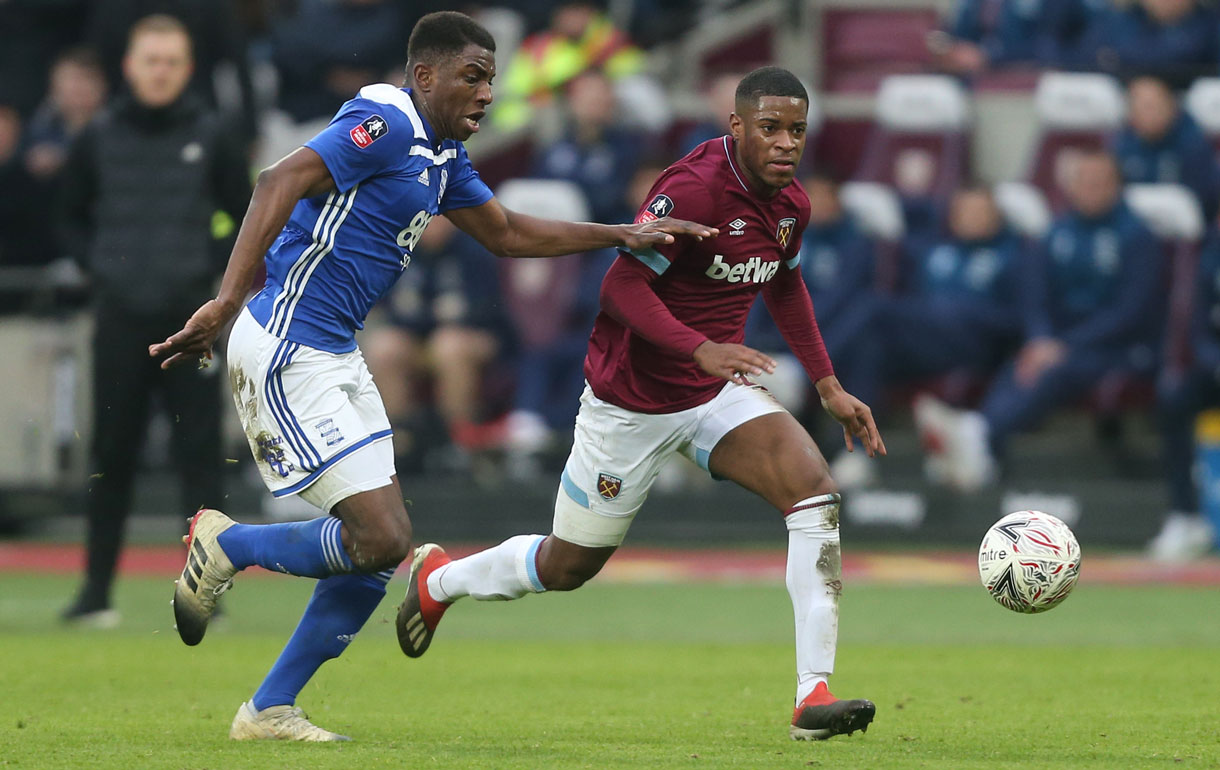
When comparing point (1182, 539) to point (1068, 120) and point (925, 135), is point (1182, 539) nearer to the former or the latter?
point (1068, 120)

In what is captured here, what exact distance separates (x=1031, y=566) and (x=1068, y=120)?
8888mm

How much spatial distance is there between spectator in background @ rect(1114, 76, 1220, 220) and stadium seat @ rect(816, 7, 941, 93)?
3.06 meters

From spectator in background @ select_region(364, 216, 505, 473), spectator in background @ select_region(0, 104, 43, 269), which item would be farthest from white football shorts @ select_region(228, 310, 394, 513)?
spectator in background @ select_region(0, 104, 43, 269)

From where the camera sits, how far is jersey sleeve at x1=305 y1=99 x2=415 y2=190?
19.3ft


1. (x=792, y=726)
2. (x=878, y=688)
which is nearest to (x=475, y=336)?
(x=878, y=688)

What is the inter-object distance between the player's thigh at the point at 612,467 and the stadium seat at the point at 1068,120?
8.57 metres

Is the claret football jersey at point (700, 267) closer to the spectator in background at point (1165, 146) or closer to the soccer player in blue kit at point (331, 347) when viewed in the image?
the soccer player in blue kit at point (331, 347)

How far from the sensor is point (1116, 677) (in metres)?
8.08

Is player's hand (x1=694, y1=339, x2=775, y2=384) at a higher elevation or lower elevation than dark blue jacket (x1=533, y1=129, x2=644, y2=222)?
higher

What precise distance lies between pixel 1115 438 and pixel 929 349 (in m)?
1.64

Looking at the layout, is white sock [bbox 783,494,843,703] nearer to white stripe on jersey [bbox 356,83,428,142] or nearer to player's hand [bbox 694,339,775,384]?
player's hand [bbox 694,339,775,384]

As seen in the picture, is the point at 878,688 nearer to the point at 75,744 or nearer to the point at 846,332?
the point at 75,744

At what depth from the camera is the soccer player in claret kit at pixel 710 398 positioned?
20.7 feet

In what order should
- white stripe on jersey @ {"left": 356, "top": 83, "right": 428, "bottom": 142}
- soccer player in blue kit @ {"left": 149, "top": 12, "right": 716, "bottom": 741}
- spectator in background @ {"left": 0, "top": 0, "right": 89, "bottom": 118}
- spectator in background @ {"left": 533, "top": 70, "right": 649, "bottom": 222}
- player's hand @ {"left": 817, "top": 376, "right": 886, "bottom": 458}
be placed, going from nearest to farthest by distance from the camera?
soccer player in blue kit @ {"left": 149, "top": 12, "right": 716, "bottom": 741}, white stripe on jersey @ {"left": 356, "top": 83, "right": 428, "bottom": 142}, player's hand @ {"left": 817, "top": 376, "right": 886, "bottom": 458}, spectator in background @ {"left": 533, "top": 70, "right": 649, "bottom": 222}, spectator in background @ {"left": 0, "top": 0, "right": 89, "bottom": 118}
